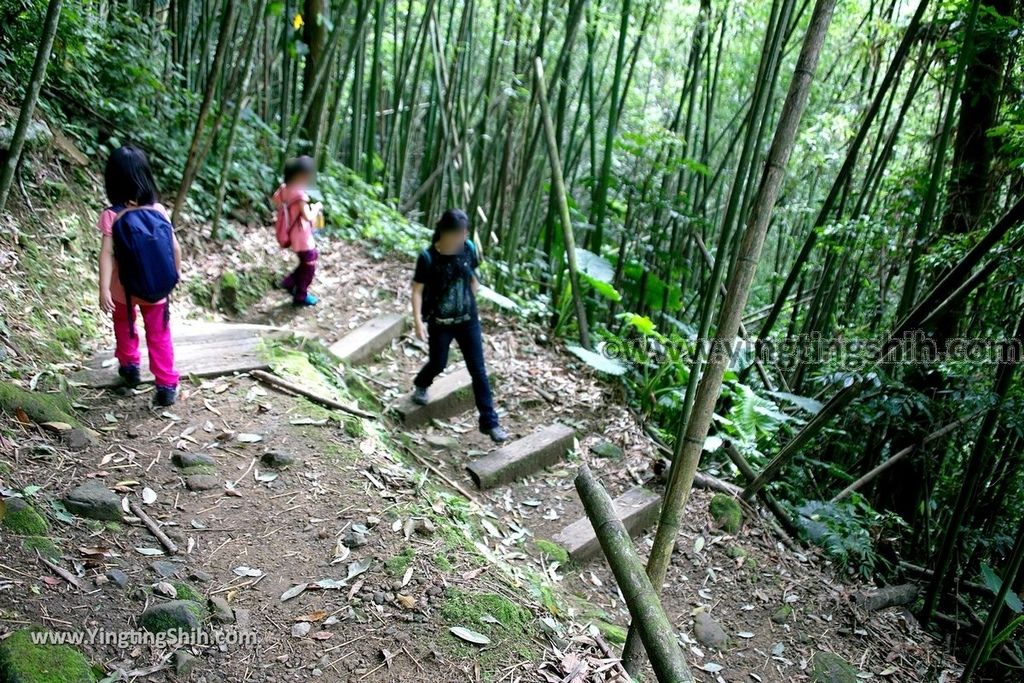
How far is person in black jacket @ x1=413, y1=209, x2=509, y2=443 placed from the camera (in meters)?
3.42

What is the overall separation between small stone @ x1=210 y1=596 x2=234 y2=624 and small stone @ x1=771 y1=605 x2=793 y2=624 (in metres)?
2.64

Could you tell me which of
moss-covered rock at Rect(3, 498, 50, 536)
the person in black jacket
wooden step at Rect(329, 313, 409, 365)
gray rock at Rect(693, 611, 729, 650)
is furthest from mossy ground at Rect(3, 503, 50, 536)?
gray rock at Rect(693, 611, 729, 650)

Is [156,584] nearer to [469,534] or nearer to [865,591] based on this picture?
[469,534]

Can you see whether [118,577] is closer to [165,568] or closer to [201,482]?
[165,568]

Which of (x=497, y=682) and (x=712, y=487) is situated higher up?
(x=497, y=682)

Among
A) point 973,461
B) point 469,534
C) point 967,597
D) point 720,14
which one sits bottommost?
point 967,597

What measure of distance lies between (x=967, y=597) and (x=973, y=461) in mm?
1246

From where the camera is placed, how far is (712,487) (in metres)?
4.11

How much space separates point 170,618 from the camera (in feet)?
6.21

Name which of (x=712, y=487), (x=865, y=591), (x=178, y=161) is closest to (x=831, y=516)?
(x=865, y=591)

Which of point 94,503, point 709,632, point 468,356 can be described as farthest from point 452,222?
point 709,632

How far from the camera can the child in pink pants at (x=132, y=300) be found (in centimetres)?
268

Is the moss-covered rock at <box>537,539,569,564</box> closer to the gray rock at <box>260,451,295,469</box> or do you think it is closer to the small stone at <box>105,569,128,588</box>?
the gray rock at <box>260,451,295,469</box>

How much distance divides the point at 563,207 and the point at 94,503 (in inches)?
139
